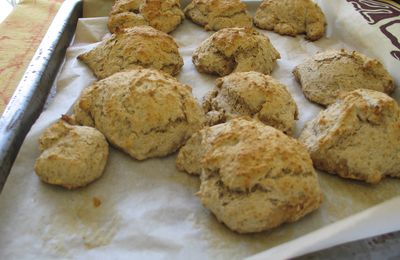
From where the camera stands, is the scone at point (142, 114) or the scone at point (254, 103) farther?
the scone at point (254, 103)

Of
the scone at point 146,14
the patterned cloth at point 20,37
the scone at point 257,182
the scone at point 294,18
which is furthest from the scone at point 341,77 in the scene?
the patterned cloth at point 20,37

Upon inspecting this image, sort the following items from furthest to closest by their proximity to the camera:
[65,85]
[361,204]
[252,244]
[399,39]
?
1. [399,39]
2. [65,85]
3. [361,204]
4. [252,244]

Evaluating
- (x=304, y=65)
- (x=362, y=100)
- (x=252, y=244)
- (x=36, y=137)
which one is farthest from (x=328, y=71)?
(x=36, y=137)

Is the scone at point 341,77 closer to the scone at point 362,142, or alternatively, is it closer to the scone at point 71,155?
the scone at point 362,142

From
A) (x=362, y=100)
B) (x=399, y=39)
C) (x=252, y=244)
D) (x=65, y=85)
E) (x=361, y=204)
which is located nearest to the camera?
(x=252, y=244)

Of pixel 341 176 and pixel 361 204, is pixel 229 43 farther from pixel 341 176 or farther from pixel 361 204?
pixel 361 204

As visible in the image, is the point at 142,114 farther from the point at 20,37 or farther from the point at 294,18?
the point at 20,37

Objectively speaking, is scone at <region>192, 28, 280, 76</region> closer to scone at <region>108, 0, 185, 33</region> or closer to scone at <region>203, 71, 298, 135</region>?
scone at <region>203, 71, 298, 135</region>
